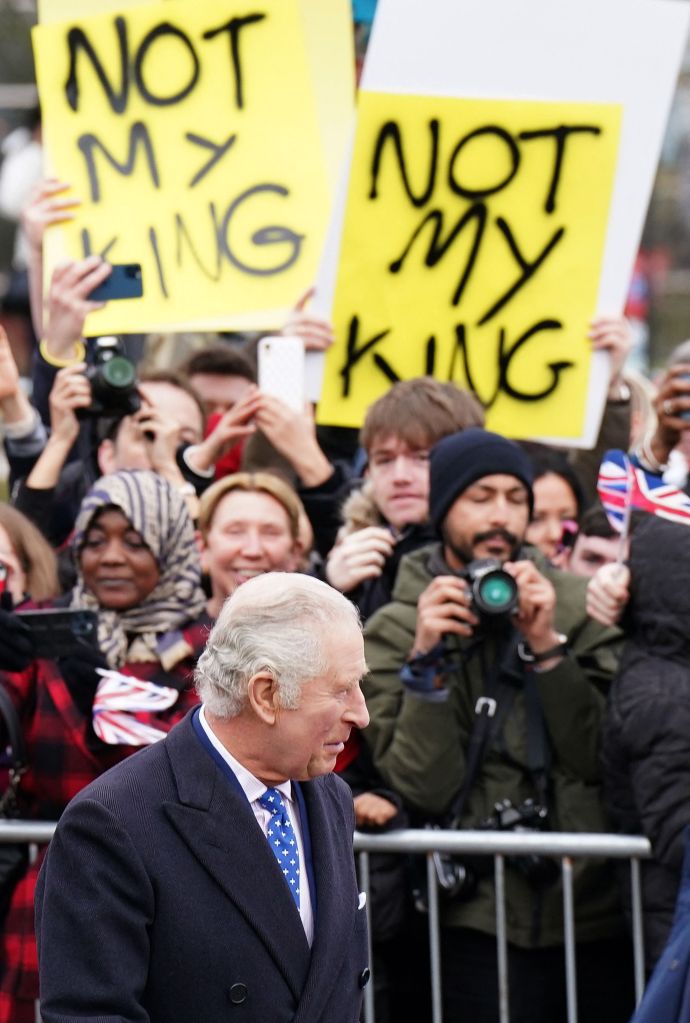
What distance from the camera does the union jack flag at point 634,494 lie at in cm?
485

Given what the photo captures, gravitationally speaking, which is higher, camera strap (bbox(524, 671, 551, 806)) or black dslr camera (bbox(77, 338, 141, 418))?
black dslr camera (bbox(77, 338, 141, 418))

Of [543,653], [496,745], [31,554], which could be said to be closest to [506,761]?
[496,745]

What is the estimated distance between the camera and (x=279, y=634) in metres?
3.37

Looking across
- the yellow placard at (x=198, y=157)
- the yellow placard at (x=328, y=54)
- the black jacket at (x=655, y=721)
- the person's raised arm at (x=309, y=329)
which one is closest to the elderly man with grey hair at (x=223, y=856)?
the black jacket at (x=655, y=721)

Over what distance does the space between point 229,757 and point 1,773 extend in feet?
5.68

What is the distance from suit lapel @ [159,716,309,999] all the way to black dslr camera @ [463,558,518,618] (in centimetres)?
146

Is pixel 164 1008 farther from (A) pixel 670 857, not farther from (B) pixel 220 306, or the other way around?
(B) pixel 220 306

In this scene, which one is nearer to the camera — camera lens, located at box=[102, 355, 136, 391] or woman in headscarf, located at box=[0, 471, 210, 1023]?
woman in headscarf, located at box=[0, 471, 210, 1023]

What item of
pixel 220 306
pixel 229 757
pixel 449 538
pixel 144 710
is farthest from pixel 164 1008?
pixel 220 306

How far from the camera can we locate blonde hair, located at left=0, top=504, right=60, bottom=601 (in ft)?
17.8

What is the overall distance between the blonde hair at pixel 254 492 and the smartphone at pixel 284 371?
43cm

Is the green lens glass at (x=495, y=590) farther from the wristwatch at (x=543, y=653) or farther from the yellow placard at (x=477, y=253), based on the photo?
the yellow placard at (x=477, y=253)

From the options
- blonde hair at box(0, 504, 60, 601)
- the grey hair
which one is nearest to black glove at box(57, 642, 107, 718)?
blonde hair at box(0, 504, 60, 601)

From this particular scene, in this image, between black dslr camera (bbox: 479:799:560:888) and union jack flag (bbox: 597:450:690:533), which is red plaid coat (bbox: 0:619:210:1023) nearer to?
black dslr camera (bbox: 479:799:560:888)
